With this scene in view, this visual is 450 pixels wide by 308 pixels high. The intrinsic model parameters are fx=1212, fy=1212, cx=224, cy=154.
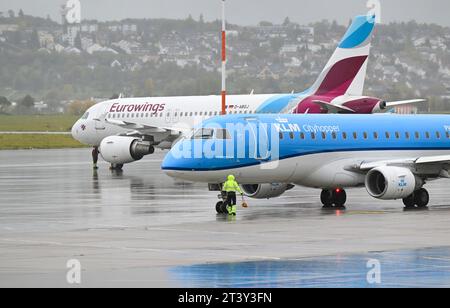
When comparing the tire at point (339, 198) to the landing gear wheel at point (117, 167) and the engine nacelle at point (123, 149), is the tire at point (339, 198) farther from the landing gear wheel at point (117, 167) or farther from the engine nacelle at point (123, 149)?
the landing gear wheel at point (117, 167)

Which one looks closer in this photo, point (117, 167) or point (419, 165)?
point (419, 165)

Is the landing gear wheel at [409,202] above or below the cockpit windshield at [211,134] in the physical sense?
below

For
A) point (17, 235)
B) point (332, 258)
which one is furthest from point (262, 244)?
point (17, 235)

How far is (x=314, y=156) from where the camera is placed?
1432 inches

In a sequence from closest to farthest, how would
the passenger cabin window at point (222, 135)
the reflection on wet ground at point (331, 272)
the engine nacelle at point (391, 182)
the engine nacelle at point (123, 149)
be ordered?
1. the reflection on wet ground at point (331, 272)
2. the passenger cabin window at point (222, 135)
3. the engine nacelle at point (391, 182)
4. the engine nacelle at point (123, 149)

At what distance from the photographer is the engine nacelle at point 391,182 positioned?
116 ft

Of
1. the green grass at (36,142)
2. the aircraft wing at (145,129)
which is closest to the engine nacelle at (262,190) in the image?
the aircraft wing at (145,129)

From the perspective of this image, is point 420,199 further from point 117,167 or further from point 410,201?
point 117,167

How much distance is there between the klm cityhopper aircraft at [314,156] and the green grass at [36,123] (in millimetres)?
86384

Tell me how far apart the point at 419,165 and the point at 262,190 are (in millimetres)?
4861

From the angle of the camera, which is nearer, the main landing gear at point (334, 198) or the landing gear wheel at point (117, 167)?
the main landing gear at point (334, 198)

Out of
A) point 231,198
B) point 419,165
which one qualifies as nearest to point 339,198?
point 419,165

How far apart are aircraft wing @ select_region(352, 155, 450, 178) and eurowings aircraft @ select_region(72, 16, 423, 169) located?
849 inches

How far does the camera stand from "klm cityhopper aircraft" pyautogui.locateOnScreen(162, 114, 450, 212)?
34.8 m
